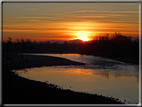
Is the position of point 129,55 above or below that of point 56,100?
above

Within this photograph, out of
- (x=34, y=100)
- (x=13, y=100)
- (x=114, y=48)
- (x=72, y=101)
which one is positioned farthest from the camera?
(x=114, y=48)

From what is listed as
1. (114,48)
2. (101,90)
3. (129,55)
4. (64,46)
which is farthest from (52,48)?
(101,90)

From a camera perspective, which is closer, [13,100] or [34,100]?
[13,100]

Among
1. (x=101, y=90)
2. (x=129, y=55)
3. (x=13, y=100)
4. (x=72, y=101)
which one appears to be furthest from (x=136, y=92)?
(x=129, y=55)

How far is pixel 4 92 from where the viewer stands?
26.1ft

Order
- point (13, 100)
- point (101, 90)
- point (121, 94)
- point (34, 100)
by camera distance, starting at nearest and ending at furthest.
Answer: point (13, 100) → point (34, 100) → point (121, 94) → point (101, 90)

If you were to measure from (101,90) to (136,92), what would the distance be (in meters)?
2.19

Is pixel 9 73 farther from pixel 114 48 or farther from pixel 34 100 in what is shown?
pixel 114 48

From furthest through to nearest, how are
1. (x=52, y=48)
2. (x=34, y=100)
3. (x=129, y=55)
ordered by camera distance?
(x=52, y=48) → (x=129, y=55) → (x=34, y=100)

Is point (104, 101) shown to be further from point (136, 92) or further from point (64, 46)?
point (64, 46)

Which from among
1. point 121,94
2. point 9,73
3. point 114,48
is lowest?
point 121,94

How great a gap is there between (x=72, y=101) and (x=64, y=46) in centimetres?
8980

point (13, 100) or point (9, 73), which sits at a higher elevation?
point (9, 73)

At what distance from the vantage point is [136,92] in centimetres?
1300
